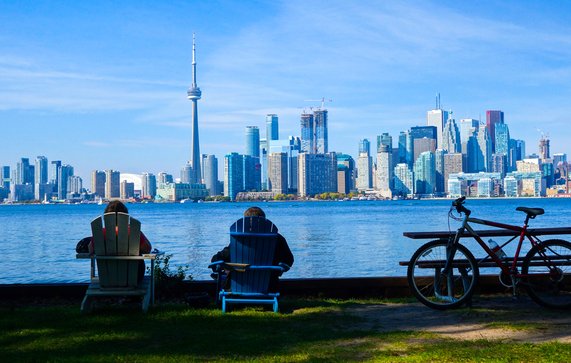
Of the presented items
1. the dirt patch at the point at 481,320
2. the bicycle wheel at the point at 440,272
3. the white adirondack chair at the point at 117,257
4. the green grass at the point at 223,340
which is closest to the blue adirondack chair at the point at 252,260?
the green grass at the point at 223,340

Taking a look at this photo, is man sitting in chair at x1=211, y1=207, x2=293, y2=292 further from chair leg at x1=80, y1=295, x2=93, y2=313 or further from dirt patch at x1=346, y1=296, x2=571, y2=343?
chair leg at x1=80, y1=295, x2=93, y2=313

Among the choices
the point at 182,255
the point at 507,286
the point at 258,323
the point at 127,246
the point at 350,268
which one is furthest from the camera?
the point at 182,255

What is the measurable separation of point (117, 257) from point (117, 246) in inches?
4.8

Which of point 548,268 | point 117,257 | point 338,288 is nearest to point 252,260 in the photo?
point 117,257

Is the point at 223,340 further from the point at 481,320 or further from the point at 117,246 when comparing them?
the point at 481,320

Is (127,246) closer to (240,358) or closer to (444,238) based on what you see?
(240,358)

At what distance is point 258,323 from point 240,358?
138 centimetres

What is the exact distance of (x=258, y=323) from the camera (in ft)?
22.1

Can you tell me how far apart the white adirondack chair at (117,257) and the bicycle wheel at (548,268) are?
3861mm

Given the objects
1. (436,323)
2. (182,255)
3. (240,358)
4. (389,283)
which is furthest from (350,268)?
(240,358)

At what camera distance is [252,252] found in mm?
7422

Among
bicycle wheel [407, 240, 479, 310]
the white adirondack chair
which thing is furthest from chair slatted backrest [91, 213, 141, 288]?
bicycle wheel [407, 240, 479, 310]

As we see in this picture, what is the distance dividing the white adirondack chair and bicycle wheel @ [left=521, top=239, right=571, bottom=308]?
152 inches

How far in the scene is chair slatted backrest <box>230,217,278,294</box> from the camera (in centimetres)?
738
